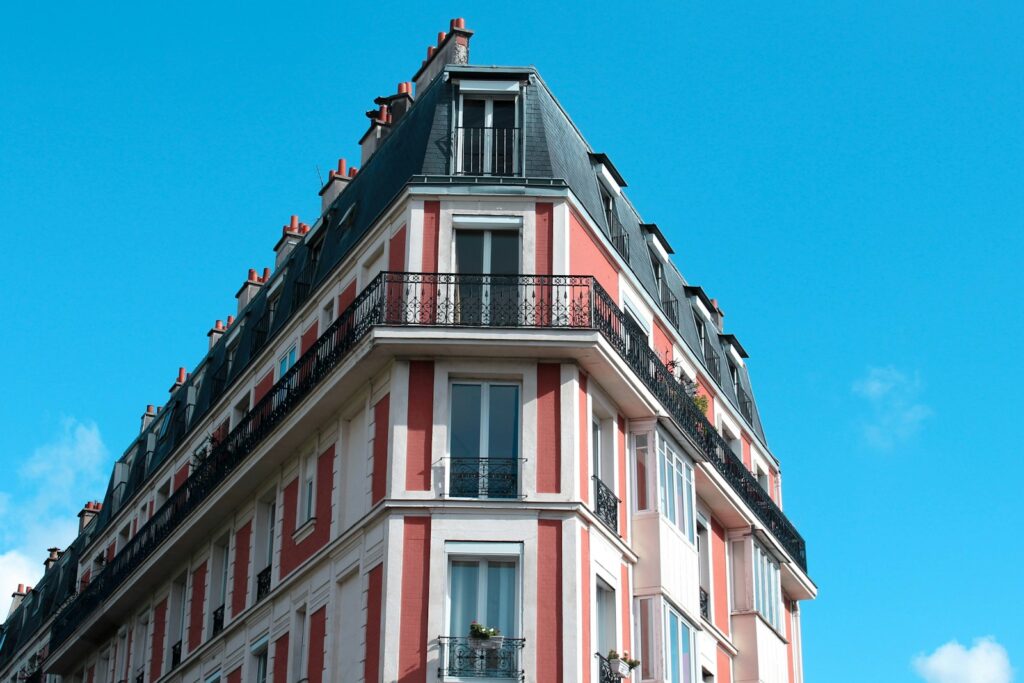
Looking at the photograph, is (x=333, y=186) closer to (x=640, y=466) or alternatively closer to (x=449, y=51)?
(x=449, y=51)

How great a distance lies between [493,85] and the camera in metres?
28.8

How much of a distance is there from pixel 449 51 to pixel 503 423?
28.9ft

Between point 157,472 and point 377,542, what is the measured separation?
1375 centimetres

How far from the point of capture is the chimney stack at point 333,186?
35.3 m

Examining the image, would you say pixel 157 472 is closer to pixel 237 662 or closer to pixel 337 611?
pixel 237 662

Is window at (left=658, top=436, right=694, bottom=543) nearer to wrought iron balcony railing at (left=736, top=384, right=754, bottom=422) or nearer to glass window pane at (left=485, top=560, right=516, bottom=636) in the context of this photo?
glass window pane at (left=485, top=560, right=516, bottom=636)

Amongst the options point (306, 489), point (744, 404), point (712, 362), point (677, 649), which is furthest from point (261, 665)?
point (744, 404)

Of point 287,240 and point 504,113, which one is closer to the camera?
point 504,113

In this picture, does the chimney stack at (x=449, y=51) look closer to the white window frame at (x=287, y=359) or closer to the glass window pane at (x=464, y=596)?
the white window frame at (x=287, y=359)

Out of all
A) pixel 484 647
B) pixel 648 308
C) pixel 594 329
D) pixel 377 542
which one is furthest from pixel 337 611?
pixel 648 308

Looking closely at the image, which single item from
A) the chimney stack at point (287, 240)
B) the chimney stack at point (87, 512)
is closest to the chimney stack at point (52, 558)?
the chimney stack at point (87, 512)

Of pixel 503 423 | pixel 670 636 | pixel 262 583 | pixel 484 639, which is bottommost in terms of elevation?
pixel 484 639

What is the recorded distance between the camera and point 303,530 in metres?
28.4

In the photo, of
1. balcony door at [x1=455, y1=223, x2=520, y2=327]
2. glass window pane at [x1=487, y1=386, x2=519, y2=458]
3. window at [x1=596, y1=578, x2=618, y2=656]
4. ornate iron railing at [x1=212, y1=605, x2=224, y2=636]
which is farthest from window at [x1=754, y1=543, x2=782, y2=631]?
ornate iron railing at [x1=212, y1=605, x2=224, y2=636]
